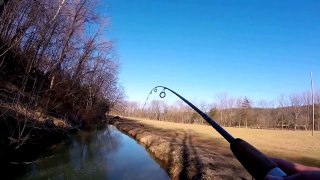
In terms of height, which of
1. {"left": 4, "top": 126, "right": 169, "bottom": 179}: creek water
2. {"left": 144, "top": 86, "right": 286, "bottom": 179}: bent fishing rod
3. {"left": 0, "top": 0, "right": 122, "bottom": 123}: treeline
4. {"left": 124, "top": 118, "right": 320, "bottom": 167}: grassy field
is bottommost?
{"left": 4, "top": 126, "right": 169, "bottom": 179}: creek water

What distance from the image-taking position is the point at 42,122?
2477cm

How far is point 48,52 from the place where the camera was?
24.4m

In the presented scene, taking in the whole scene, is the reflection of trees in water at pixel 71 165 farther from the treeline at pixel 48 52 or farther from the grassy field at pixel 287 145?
the grassy field at pixel 287 145

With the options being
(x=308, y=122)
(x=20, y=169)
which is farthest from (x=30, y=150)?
(x=308, y=122)

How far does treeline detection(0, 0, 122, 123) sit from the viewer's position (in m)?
17.1

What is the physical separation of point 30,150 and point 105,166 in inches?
187

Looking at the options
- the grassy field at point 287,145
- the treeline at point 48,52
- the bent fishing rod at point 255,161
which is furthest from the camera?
the grassy field at point 287,145

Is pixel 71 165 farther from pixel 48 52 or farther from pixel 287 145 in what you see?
pixel 287 145

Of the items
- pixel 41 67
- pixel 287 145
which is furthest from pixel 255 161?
pixel 287 145

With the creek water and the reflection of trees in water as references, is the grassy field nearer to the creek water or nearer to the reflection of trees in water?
the creek water

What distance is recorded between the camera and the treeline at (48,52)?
17.1 metres

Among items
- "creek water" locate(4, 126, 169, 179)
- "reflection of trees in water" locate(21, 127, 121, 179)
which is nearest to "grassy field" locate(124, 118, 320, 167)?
"creek water" locate(4, 126, 169, 179)

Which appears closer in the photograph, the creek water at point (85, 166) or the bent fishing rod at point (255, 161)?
the bent fishing rod at point (255, 161)

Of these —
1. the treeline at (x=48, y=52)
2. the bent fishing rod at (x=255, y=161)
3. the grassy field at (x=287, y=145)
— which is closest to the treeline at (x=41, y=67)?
the treeline at (x=48, y=52)
